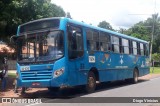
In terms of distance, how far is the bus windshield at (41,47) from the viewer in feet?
43.3

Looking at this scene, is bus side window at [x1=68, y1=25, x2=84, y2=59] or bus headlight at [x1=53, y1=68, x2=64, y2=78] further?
bus side window at [x1=68, y1=25, x2=84, y2=59]

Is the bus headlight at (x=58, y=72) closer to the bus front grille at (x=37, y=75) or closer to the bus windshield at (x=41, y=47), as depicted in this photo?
the bus front grille at (x=37, y=75)

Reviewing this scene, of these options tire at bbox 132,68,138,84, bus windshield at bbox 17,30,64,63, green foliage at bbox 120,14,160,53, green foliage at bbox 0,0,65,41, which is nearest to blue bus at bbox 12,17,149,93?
bus windshield at bbox 17,30,64,63

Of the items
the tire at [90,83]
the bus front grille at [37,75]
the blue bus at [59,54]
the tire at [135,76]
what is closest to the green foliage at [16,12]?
the blue bus at [59,54]

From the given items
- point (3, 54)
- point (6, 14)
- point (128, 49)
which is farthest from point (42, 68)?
point (3, 54)

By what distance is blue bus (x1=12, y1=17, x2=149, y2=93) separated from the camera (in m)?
13.2

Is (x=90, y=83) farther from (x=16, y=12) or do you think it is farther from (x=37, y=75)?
(x=16, y=12)

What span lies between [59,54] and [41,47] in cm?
85

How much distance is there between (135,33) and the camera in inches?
3199

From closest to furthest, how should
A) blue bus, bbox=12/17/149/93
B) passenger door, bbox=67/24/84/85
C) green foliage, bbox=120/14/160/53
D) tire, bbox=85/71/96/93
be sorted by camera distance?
1. blue bus, bbox=12/17/149/93
2. passenger door, bbox=67/24/84/85
3. tire, bbox=85/71/96/93
4. green foliage, bbox=120/14/160/53

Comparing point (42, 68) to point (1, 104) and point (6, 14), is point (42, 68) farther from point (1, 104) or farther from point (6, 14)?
point (6, 14)

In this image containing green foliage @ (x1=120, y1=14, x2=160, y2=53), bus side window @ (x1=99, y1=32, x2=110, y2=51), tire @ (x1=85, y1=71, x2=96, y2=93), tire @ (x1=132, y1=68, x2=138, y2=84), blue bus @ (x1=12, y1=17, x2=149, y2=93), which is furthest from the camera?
green foliage @ (x1=120, y1=14, x2=160, y2=53)

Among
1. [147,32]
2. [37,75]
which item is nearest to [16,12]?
[37,75]

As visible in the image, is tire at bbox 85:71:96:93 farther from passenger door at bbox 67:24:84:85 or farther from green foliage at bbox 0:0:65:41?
green foliage at bbox 0:0:65:41
